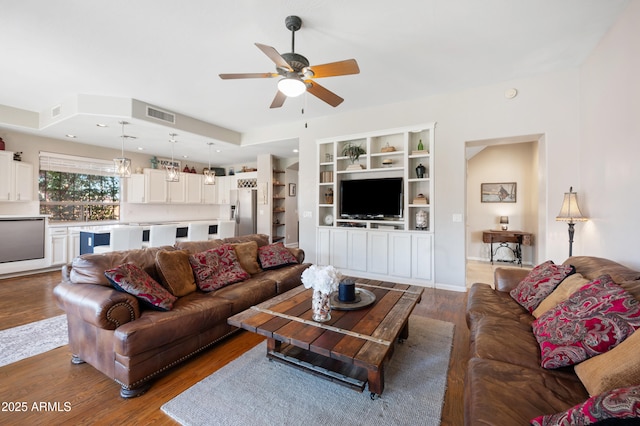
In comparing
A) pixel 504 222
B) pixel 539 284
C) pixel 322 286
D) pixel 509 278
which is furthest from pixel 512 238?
pixel 322 286

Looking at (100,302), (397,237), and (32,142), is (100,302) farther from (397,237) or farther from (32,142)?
(32,142)

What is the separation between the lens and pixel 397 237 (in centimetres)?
451

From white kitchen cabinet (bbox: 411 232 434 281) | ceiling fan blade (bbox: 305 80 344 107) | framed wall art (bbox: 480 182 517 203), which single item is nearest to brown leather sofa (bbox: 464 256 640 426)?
white kitchen cabinet (bbox: 411 232 434 281)

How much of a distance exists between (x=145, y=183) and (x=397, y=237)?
5893mm

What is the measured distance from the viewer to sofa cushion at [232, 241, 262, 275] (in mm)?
3359

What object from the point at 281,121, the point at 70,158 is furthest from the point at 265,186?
the point at 70,158

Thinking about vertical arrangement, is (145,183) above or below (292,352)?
above

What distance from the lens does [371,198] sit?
4781 millimetres

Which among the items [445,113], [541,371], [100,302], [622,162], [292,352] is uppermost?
[445,113]

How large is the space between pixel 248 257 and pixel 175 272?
97 cm

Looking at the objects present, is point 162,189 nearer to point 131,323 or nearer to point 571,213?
point 131,323

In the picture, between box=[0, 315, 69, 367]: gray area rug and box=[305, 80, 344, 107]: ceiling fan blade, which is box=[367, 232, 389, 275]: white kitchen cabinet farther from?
box=[0, 315, 69, 367]: gray area rug

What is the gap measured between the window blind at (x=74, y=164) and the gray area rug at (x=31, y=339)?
3.66 m

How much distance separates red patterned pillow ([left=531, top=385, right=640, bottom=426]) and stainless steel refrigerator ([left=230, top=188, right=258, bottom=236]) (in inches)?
284
